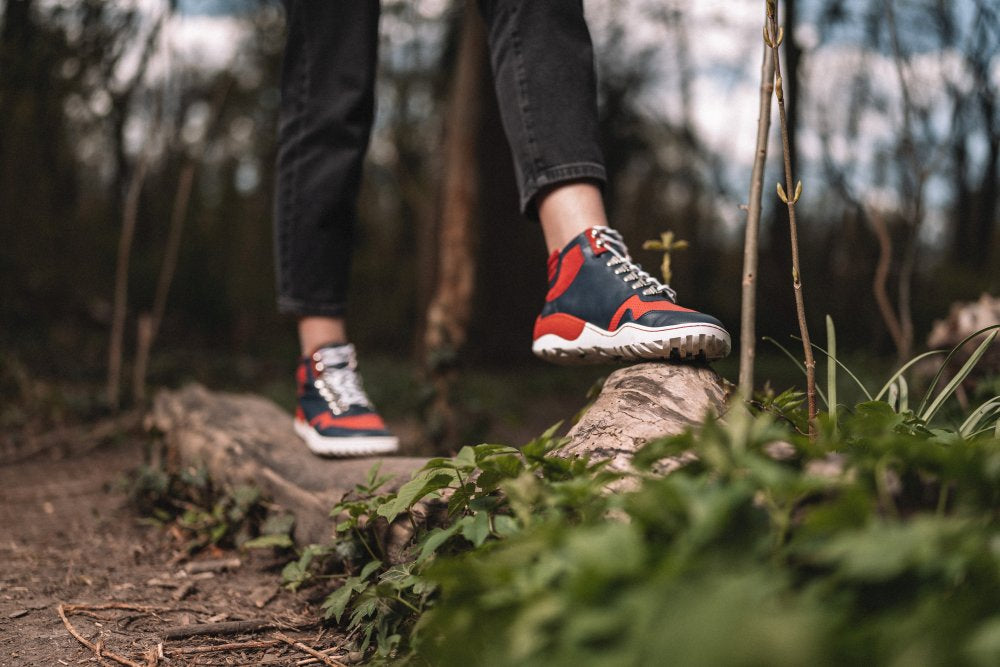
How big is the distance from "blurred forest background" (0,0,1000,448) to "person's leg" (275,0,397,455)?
1.11m

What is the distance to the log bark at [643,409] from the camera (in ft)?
4.06

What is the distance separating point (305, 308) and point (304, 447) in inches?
16.2

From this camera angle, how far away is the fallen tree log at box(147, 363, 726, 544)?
1.27 metres

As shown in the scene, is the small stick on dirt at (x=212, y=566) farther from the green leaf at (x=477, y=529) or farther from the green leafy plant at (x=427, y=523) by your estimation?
the green leaf at (x=477, y=529)

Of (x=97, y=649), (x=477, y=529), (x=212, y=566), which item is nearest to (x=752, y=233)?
(x=477, y=529)

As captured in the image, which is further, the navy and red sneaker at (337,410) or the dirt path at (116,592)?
the navy and red sneaker at (337,410)

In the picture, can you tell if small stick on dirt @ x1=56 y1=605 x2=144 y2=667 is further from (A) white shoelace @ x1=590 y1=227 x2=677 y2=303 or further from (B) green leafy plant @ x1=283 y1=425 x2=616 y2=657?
(A) white shoelace @ x1=590 y1=227 x2=677 y2=303

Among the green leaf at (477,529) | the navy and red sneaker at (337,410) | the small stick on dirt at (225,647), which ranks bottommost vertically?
the small stick on dirt at (225,647)

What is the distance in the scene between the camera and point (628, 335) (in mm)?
1368

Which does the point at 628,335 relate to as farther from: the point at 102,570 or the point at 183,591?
the point at 102,570

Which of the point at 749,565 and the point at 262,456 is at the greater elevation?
the point at 749,565

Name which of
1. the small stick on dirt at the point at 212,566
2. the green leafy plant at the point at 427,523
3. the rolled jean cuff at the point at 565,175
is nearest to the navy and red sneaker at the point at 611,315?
the rolled jean cuff at the point at 565,175

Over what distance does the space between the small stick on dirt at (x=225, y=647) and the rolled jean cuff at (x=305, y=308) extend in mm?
855

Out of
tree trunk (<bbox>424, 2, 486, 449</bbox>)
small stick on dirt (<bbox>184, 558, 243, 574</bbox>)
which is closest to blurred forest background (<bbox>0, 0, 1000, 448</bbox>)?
tree trunk (<bbox>424, 2, 486, 449</bbox>)
